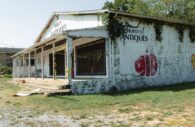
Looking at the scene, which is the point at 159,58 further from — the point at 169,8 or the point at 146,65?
the point at 169,8

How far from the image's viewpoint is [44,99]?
1429 centimetres

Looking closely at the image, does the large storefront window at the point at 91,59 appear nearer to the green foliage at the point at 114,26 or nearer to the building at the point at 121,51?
the building at the point at 121,51

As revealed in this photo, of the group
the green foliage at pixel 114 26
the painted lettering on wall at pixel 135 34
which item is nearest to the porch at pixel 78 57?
the green foliage at pixel 114 26

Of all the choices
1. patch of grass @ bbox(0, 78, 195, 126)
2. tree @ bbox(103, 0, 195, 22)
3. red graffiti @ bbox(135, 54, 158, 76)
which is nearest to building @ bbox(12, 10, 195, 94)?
red graffiti @ bbox(135, 54, 158, 76)

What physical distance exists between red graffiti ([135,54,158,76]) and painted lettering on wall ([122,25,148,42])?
112cm

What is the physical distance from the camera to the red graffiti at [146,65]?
19391 mm

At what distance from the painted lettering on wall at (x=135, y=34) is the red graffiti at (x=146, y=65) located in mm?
1116

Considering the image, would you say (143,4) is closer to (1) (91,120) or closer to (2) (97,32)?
(2) (97,32)

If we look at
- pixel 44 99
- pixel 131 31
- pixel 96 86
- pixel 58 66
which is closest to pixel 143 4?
pixel 58 66

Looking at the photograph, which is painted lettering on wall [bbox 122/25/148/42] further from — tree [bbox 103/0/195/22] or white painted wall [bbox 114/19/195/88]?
tree [bbox 103/0/195/22]

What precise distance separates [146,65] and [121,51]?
219 centimetres

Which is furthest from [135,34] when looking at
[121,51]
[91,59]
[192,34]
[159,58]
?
[192,34]

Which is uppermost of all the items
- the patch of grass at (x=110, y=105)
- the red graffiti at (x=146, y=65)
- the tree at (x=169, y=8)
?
the tree at (x=169, y=8)

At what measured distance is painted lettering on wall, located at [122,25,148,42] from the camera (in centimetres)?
1894
